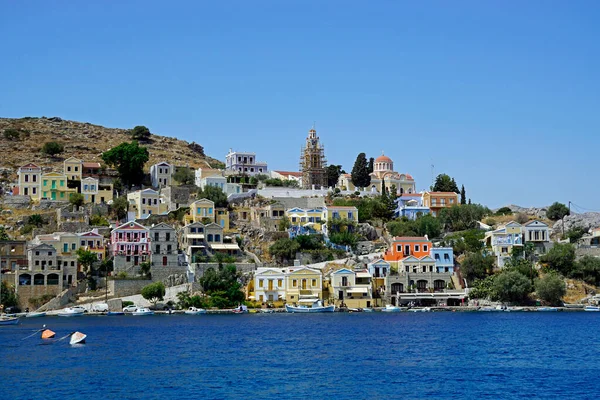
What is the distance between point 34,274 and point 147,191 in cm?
1958

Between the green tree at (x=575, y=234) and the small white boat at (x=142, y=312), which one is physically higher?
the green tree at (x=575, y=234)

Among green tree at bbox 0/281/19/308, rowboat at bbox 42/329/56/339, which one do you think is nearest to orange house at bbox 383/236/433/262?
green tree at bbox 0/281/19/308

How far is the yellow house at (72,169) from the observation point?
101 meters

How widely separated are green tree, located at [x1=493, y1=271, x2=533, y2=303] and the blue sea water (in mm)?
7488

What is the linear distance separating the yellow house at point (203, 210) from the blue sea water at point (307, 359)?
19635mm

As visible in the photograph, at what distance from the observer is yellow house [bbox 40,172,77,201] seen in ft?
322

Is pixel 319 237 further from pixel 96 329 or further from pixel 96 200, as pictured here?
pixel 96 329

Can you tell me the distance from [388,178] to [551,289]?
39169 mm

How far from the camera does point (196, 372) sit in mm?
46250

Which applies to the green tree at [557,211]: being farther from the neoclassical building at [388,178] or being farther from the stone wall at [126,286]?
the stone wall at [126,286]

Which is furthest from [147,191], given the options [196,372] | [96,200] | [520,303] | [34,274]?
[196,372]

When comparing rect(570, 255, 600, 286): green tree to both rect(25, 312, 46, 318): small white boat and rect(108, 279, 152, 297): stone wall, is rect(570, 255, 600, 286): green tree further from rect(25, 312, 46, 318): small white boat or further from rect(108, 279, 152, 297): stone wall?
rect(25, 312, 46, 318): small white boat

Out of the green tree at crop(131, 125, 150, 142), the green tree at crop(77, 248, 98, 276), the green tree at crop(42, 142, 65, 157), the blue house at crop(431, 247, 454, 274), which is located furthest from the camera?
the green tree at crop(131, 125, 150, 142)

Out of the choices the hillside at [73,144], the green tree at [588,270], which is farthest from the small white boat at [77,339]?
the hillside at [73,144]
